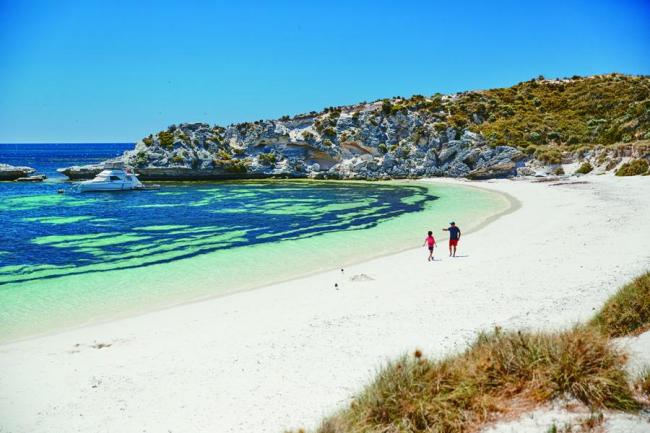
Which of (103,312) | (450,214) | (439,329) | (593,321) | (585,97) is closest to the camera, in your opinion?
(593,321)

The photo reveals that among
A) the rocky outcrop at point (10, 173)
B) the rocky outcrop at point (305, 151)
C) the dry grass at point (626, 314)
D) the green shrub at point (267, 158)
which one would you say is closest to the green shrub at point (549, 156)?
the rocky outcrop at point (305, 151)

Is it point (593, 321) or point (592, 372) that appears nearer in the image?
point (592, 372)

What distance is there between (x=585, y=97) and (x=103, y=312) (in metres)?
74.9

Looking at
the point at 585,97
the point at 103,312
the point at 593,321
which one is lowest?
the point at 103,312

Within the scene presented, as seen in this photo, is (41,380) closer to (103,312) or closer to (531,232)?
(103,312)

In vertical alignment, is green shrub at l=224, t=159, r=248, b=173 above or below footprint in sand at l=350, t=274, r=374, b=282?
above

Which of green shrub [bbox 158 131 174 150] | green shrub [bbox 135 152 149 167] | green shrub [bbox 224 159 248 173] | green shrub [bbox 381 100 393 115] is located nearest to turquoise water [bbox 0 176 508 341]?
green shrub [bbox 135 152 149 167]

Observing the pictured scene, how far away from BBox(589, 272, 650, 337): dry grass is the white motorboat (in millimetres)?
51482

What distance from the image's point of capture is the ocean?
13.1 meters

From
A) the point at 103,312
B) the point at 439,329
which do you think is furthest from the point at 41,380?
the point at 439,329

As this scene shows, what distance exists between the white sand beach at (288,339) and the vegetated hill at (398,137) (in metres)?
39.1

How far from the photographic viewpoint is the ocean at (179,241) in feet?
42.8

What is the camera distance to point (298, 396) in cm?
650

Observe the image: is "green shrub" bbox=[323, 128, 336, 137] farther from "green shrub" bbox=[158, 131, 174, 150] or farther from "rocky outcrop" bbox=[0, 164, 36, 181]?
"rocky outcrop" bbox=[0, 164, 36, 181]
